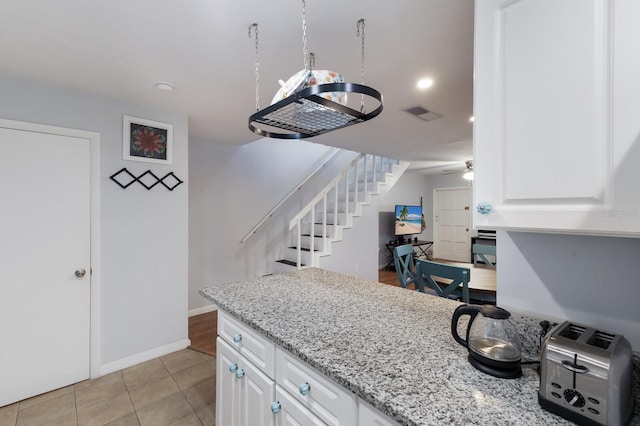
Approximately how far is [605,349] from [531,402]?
0.74ft

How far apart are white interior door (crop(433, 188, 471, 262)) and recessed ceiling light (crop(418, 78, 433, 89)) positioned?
564cm

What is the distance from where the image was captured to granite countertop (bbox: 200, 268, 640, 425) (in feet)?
2.45

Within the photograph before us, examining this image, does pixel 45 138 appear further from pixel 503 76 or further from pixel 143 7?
pixel 503 76

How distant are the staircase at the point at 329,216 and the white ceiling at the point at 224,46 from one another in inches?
70.6

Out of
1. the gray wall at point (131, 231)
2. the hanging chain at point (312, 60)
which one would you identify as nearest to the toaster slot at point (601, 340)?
the hanging chain at point (312, 60)

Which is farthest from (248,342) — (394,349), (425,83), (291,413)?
(425,83)

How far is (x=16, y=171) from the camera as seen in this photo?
6.71 feet

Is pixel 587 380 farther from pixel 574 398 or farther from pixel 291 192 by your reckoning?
pixel 291 192

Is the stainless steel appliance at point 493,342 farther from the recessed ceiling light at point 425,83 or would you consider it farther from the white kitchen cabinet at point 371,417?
the recessed ceiling light at point 425,83

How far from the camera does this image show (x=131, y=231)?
251cm

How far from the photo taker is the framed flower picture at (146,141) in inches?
97.6

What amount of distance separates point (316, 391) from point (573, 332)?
81 centimetres

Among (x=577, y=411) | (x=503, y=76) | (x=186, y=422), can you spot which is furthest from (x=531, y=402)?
(x=186, y=422)

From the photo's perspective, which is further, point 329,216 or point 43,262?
point 329,216
